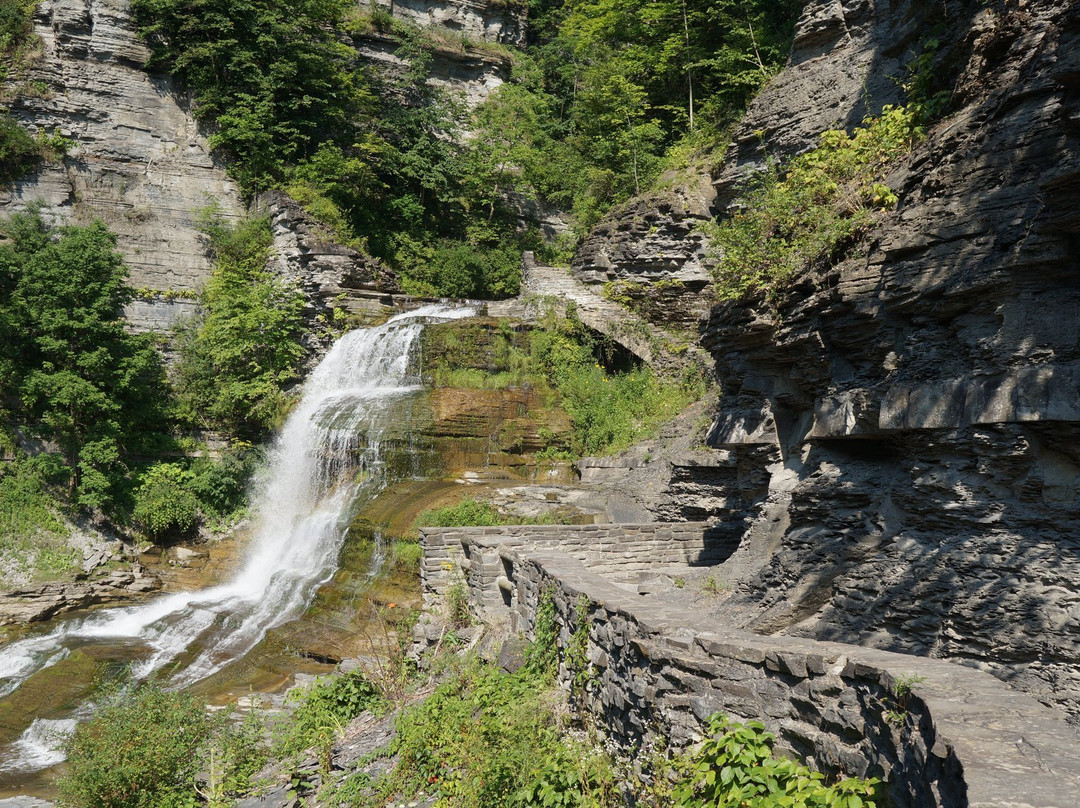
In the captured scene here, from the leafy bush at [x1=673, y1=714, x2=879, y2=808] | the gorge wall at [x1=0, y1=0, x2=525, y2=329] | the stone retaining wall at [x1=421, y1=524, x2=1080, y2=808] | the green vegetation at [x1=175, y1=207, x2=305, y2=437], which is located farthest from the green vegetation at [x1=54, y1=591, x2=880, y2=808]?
the gorge wall at [x1=0, y1=0, x2=525, y2=329]

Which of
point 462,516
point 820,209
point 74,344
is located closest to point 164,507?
point 74,344

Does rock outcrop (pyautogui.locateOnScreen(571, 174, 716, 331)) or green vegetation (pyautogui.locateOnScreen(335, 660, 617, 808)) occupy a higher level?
rock outcrop (pyautogui.locateOnScreen(571, 174, 716, 331))

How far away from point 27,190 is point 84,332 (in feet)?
20.3

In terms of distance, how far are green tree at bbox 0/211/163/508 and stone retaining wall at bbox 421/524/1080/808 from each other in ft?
39.1

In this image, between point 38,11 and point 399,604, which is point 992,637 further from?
point 38,11

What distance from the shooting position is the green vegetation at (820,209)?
19.2 feet

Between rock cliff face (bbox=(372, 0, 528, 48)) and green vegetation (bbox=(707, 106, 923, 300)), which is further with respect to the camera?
rock cliff face (bbox=(372, 0, 528, 48))

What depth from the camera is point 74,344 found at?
14789 millimetres

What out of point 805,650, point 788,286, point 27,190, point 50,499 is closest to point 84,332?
point 50,499

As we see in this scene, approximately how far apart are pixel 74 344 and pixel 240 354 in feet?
11.1

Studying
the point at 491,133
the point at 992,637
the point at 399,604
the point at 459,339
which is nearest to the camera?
the point at 992,637

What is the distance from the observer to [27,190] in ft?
59.9

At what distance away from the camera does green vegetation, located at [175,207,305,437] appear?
55.9 feet

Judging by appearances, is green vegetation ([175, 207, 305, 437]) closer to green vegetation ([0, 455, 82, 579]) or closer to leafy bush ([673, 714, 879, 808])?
green vegetation ([0, 455, 82, 579])
